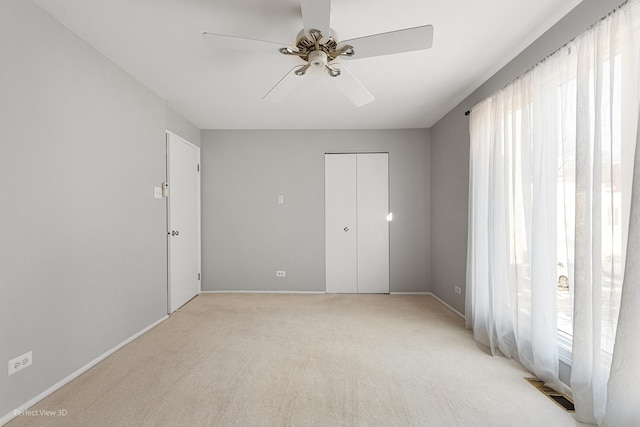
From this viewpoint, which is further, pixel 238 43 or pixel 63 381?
pixel 63 381

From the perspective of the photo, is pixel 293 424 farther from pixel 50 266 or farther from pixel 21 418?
pixel 50 266

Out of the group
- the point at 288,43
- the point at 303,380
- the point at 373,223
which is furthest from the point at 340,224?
the point at 288,43

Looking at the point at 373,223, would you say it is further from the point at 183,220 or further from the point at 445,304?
the point at 183,220

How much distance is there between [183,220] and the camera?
406 cm

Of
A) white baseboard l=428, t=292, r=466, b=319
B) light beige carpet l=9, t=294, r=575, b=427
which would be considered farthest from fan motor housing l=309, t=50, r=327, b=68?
white baseboard l=428, t=292, r=466, b=319

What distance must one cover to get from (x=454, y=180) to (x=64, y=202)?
3855 millimetres

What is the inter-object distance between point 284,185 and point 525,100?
321 centimetres

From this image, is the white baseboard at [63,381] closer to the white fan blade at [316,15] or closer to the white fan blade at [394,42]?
the white fan blade at [316,15]

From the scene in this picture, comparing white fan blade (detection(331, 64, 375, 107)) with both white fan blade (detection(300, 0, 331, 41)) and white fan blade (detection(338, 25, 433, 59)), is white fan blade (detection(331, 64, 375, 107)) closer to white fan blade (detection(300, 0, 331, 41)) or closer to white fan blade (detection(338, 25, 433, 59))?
white fan blade (detection(338, 25, 433, 59))

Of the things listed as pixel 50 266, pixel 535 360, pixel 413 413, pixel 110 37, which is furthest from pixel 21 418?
pixel 535 360

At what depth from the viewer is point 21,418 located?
1.75m

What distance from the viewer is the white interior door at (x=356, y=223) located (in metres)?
4.67

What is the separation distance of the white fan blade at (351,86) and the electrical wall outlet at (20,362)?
269 centimetres

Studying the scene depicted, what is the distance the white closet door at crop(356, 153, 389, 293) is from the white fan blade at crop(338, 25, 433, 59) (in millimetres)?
2781
